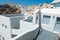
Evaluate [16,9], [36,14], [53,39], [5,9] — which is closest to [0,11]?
[5,9]

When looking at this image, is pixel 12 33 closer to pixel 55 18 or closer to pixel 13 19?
pixel 13 19

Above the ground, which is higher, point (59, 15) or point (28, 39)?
point (59, 15)

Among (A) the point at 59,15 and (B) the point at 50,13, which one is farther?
(B) the point at 50,13

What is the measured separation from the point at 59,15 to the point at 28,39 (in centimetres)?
765

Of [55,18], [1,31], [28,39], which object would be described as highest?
[55,18]

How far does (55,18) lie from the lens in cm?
1745

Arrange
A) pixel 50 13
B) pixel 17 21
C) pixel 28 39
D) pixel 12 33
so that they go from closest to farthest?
pixel 28 39, pixel 50 13, pixel 12 33, pixel 17 21

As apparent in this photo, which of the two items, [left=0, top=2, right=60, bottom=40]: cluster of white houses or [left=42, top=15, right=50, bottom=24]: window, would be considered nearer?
[left=0, top=2, right=60, bottom=40]: cluster of white houses

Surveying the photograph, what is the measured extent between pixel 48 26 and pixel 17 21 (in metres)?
8.58

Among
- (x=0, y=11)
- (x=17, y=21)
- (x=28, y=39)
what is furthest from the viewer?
(x=0, y=11)

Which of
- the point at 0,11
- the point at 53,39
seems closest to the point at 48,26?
the point at 53,39

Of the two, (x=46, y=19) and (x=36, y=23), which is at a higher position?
(x=46, y=19)

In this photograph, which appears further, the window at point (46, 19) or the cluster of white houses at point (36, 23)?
the window at point (46, 19)

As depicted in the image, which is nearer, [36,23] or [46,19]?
[46,19]
